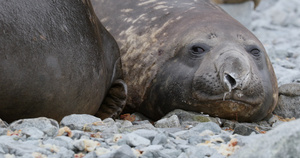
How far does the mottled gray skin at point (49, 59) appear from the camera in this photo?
3697 millimetres

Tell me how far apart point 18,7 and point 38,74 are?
41 centimetres

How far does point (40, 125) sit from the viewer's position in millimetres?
3484

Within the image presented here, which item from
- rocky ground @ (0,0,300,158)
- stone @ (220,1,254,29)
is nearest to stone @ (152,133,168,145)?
rocky ground @ (0,0,300,158)

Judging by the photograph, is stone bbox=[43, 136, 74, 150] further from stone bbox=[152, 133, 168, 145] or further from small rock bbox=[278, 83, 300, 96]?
small rock bbox=[278, 83, 300, 96]

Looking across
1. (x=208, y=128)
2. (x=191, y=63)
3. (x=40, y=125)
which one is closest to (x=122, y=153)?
(x=40, y=125)

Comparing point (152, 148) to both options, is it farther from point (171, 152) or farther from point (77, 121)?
point (77, 121)

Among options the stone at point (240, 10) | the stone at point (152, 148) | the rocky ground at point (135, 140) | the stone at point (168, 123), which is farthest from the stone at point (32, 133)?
the stone at point (240, 10)

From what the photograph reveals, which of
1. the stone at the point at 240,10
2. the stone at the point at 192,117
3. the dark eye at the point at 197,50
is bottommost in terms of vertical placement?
the stone at the point at 240,10

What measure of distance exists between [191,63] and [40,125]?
1.98 meters

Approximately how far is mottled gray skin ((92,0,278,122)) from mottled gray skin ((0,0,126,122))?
0.85 meters

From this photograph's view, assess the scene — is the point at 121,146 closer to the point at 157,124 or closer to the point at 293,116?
the point at 157,124

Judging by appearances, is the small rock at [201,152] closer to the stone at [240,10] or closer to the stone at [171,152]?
the stone at [171,152]

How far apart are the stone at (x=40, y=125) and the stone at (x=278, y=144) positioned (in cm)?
112

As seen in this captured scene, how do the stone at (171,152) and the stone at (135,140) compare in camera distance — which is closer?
the stone at (171,152)
